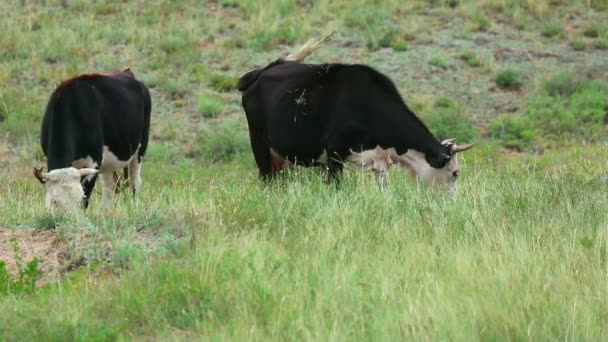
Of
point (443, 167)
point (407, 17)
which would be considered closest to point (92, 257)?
point (443, 167)

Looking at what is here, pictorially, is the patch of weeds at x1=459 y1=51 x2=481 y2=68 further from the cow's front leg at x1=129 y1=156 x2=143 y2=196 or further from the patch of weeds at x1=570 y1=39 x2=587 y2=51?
the cow's front leg at x1=129 y1=156 x2=143 y2=196

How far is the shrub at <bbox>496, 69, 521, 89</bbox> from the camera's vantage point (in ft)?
75.0

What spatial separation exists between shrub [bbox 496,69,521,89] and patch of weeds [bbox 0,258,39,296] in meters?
16.5

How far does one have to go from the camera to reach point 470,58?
23.9 m

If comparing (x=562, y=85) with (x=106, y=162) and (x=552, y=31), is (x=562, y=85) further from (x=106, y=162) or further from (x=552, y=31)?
(x=106, y=162)

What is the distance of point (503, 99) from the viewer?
22.3m

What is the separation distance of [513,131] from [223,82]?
5722 millimetres

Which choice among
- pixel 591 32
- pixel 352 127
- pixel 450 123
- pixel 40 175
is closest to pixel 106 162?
pixel 40 175

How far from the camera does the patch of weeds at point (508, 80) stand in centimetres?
2286

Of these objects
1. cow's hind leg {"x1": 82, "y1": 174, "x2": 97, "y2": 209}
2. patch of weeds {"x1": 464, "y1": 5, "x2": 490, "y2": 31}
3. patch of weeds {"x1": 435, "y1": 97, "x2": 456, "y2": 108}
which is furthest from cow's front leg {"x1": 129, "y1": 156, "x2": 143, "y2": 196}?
patch of weeds {"x1": 464, "y1": 5, "x2": 490, "y2": 31}

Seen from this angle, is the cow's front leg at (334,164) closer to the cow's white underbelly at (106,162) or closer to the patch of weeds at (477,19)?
the cow's white underbelly at (106,162)

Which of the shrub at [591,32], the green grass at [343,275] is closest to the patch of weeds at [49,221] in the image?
the green grass at [343,275]

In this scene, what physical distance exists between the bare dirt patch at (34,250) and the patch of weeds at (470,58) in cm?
1608

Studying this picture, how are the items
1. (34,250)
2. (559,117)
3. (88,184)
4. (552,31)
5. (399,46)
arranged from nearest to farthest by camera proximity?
(34,250)
(88,184)
(559,117)
(399,46)
(552,31)
